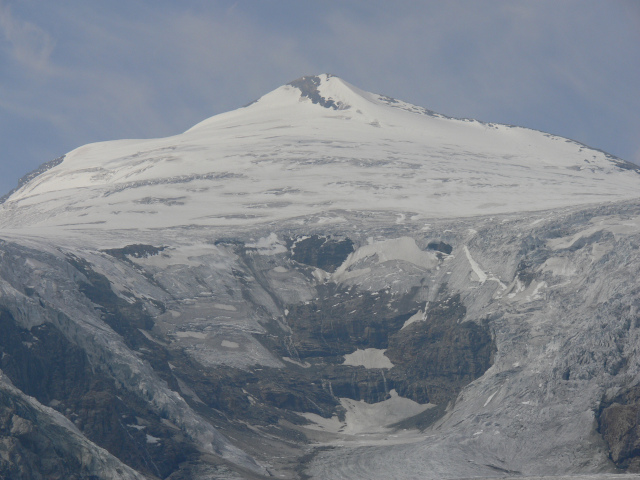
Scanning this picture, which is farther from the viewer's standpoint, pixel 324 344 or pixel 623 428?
pixel 324 344

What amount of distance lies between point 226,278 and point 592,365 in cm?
7492

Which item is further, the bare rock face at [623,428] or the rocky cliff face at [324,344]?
the rocky cliff face at [324,344]

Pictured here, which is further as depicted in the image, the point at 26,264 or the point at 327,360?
the point at 327,360

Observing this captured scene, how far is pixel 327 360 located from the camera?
151 meters

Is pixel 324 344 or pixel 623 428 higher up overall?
pixel 324 344

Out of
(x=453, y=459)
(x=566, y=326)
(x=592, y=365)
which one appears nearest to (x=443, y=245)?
(x=566, y=326)

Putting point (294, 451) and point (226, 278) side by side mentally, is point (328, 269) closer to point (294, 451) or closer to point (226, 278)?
point (226, 278)

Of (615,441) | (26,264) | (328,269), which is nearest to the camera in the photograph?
(615,441)

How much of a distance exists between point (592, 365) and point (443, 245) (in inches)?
2496

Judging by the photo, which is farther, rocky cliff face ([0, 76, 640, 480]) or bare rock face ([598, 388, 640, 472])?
rocky cliff face ([0, 76, 640, 480])

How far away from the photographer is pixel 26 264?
129750 mm

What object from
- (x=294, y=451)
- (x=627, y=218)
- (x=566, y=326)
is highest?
(x=627, y=218)

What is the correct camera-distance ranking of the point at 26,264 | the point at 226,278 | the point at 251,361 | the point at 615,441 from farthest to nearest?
the point at 226,278 → the point at 251,361 → the point at 26,264 → the point at 615,441

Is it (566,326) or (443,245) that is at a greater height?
(443,245)
